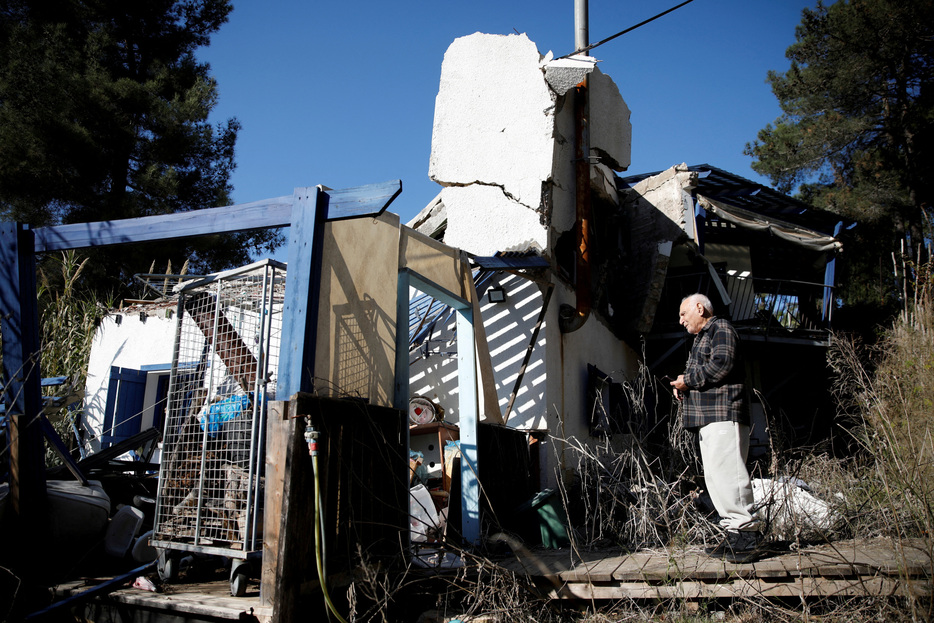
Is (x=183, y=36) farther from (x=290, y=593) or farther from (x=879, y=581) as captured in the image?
(x=879, y=581)

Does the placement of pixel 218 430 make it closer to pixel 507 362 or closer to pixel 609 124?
pixel 507 362

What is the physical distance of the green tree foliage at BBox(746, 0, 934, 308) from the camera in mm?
14930

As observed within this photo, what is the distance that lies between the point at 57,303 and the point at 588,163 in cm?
836

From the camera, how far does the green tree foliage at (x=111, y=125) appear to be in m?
13.3

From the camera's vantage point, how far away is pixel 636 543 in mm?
4492

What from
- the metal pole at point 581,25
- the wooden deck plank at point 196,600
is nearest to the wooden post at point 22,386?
the wooden deck plank at point 196,600

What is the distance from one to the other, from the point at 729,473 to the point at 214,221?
377 cm

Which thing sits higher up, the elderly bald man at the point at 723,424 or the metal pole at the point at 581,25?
the metal pole at the point at 581,25

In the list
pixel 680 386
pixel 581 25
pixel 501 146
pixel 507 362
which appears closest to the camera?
pixel 680 386

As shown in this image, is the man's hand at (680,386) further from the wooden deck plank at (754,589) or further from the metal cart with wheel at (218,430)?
the metal cart with wheel at (218,430)

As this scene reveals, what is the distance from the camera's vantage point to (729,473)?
3975mm

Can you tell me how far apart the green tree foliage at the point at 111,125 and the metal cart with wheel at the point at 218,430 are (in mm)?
10473

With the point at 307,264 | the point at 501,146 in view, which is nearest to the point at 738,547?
the point at 307,264

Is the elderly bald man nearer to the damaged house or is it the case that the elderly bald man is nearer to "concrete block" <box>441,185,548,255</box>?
the damaged house
